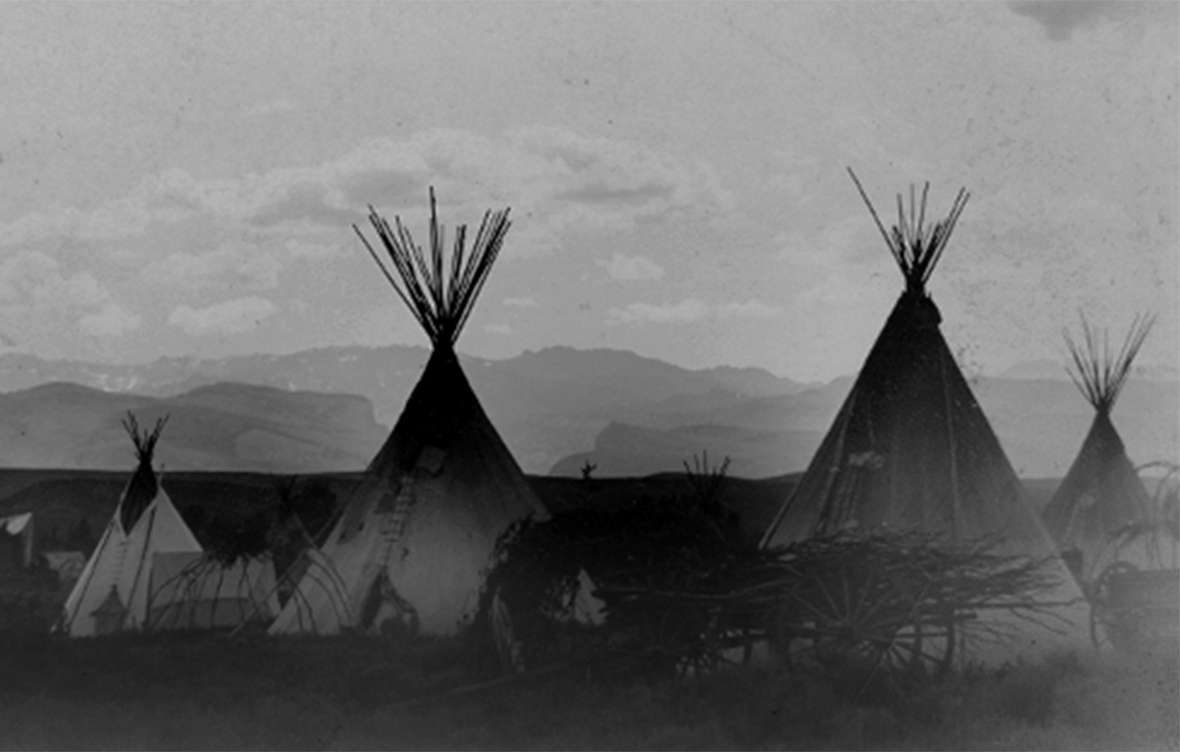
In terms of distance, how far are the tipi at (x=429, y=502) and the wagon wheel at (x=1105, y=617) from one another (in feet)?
11.5

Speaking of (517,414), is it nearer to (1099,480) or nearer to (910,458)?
(1099,480)

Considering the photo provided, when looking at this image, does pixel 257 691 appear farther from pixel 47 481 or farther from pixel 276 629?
pixel 47 481

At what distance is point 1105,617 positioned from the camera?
7.82 m

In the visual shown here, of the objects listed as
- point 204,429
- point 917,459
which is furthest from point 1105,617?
point 204,429

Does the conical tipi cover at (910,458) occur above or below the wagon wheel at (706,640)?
above

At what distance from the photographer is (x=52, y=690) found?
7.71 meters

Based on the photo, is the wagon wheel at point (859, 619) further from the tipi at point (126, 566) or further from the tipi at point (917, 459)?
the tipi at point (126, 566)

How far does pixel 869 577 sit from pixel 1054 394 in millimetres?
15428

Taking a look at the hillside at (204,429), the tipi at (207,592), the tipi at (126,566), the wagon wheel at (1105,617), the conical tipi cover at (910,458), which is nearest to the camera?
the wagon wheel at (1105,617)

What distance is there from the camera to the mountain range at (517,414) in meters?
21.0

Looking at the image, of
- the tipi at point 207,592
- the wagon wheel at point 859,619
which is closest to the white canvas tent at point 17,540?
the tipi at point 207,592

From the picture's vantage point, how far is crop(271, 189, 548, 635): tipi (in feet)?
28.3

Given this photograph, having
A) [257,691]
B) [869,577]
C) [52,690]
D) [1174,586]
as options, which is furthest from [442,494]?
[1174,586]

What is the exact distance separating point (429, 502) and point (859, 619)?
3274 mm
